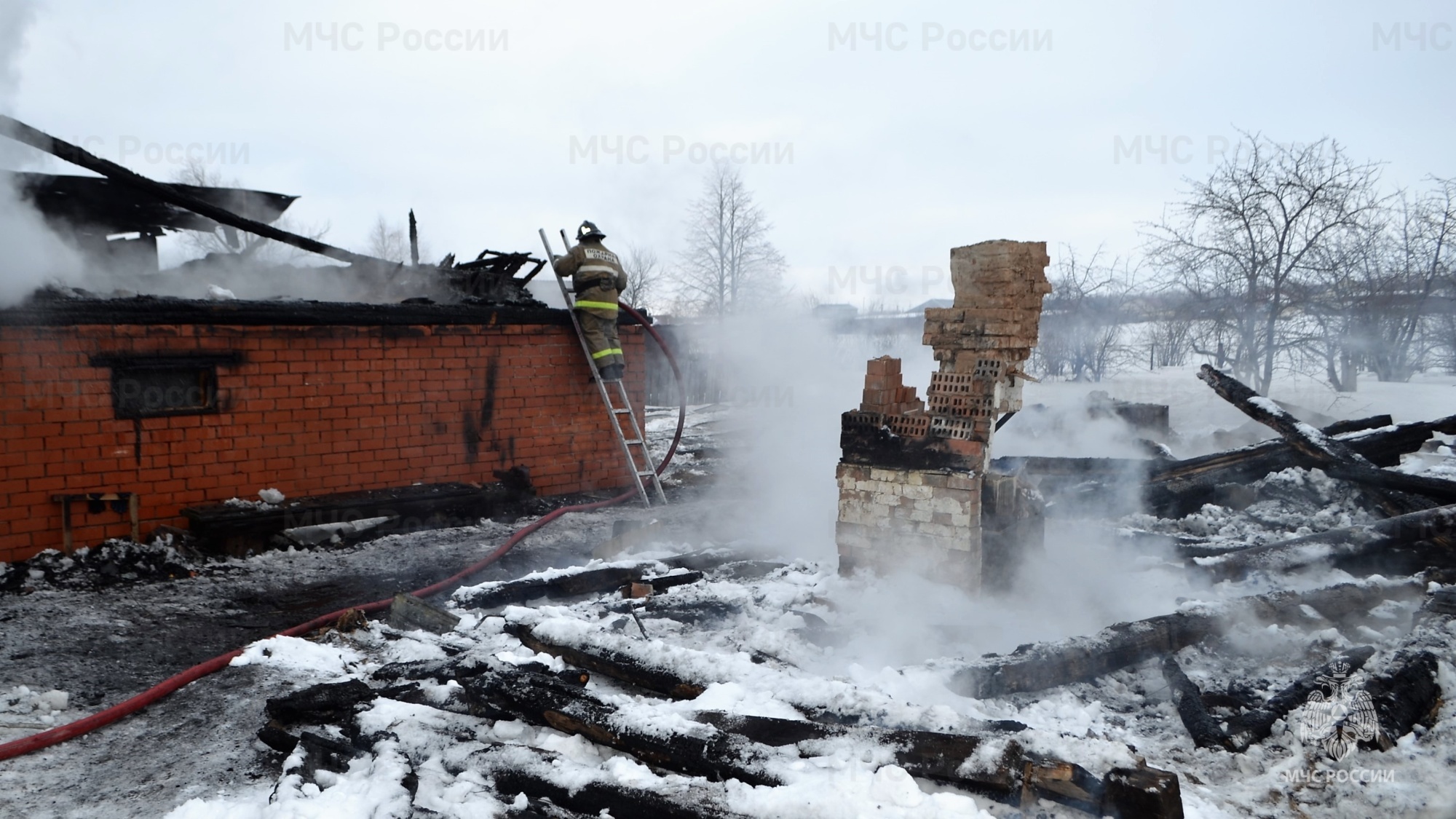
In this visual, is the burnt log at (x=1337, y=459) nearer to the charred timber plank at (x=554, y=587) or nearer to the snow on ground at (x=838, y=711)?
the snow on ground at (x=838, y=711)

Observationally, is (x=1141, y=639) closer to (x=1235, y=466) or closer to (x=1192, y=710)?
(x=1192, y=710)

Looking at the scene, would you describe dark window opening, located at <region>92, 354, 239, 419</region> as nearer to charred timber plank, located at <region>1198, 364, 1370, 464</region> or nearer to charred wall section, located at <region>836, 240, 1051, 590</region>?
charred wall section, located at <region>836, 240, 1051, 590</region>

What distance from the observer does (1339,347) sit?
12.6 m

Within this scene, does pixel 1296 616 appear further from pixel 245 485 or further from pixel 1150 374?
pixel 1150 374

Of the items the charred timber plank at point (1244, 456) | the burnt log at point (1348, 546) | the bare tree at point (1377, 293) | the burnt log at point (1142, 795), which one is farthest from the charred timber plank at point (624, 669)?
the bare tree at point (1377, 293)

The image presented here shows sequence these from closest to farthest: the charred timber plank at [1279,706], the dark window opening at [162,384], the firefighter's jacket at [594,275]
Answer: the charred timber plank at [1279,706] < the dark window opening at [162,384] < the firefighter's jacket at [594,275]

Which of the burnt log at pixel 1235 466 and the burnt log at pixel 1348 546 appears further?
the burnt log at pixel 1235 466

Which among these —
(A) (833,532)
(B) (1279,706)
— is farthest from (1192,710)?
(A) (833,532)

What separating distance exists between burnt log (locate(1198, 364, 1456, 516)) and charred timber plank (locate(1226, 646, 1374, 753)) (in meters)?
3.25

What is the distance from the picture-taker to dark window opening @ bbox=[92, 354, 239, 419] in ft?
21.1

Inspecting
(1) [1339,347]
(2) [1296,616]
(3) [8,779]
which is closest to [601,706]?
(3) [8,779]

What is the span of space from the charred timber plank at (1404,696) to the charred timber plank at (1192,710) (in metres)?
0.51

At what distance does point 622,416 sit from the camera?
9.67 m

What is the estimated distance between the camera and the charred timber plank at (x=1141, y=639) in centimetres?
380
